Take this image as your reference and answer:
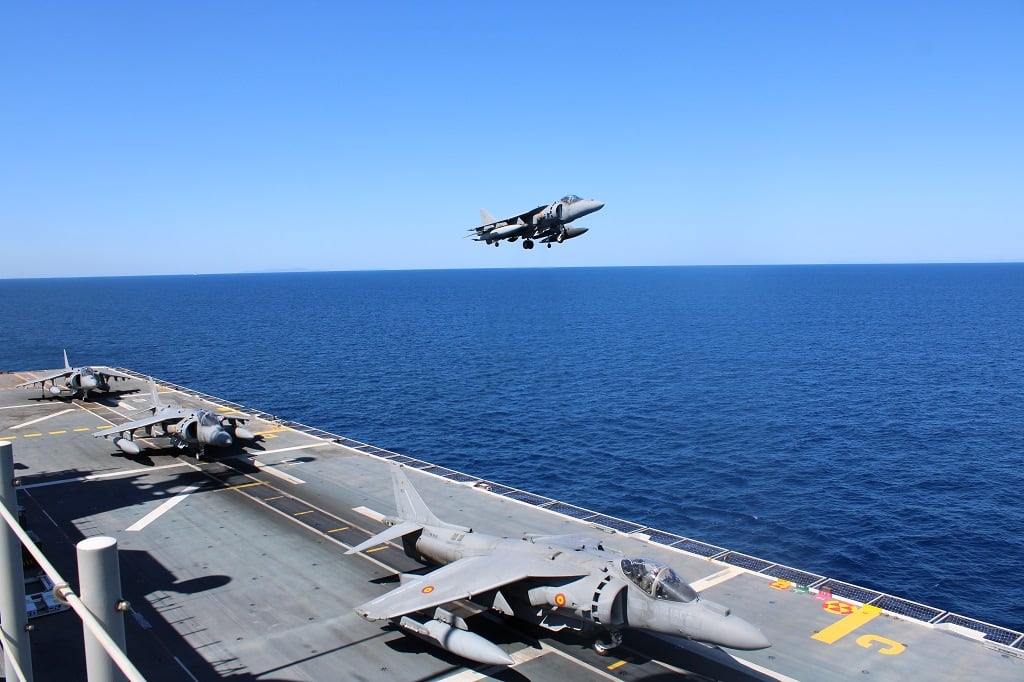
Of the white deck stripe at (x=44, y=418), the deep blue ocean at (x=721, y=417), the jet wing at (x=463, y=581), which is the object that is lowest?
the deep blue ocean at (x=721, y=417)

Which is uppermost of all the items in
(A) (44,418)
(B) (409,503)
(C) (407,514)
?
(B) (409,503)

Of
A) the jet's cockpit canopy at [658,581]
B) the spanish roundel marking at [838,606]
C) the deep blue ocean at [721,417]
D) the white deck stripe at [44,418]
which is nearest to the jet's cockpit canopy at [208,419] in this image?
the deep blue ocean at [721,417]

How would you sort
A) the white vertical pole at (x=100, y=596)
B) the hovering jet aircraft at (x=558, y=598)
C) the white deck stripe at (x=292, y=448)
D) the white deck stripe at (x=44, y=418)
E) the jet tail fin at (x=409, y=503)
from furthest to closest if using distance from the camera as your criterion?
the white deck stripe at (x=44, y=418) < the white deck stripe at (x=292, y=448) < the jet tail fin at (x=409, y=503) < the hovering jet aircraft at (x=558, y=598) < the white vertical pole at (x=100, y=596)

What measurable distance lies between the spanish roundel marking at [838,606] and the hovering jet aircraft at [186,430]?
124 feet

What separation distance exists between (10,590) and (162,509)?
37.4m

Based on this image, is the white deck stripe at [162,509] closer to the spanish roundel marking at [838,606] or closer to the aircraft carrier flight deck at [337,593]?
the aircraft carrier flight deck at [337,593]

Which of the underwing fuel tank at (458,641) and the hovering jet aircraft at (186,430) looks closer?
the underwing fuel tank at (458,641)

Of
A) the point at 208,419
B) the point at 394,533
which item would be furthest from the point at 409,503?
the point at 208,419

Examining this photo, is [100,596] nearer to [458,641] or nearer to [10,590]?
[10,590]

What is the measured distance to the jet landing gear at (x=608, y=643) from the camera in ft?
80.1

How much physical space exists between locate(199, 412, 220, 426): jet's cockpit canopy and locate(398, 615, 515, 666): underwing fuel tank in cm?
2845

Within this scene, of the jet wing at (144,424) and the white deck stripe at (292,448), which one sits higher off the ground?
the jet wing at (144,424)

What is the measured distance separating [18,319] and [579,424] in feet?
614

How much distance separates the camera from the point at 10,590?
7.20 metres
